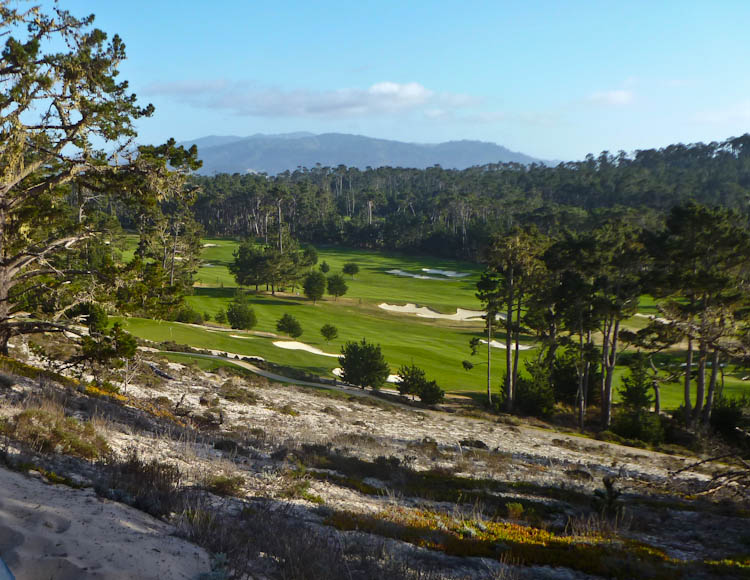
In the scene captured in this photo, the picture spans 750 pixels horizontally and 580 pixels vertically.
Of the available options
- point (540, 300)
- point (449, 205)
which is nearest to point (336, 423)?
point (540, 300)

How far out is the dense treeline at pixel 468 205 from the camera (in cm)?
12712

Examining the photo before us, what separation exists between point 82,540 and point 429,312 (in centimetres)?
6417

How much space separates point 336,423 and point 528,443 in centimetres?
843

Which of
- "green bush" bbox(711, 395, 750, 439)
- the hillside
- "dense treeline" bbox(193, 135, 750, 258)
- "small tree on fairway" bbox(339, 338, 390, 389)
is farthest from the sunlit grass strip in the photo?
"dense treeline" bbox(193, 135, 750, 258)

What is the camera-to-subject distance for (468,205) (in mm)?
151625

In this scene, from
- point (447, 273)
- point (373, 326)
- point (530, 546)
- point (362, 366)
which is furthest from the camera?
point (447, 273)

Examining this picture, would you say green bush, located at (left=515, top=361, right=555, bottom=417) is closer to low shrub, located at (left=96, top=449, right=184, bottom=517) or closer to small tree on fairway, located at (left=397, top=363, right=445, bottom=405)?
small tree on fairway, located at (left=397, top=363, right=445, bottom=405)

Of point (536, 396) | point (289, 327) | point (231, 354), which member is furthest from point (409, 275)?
point (536, 396)

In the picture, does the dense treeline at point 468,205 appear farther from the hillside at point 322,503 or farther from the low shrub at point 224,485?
the low shrub at point 224,485

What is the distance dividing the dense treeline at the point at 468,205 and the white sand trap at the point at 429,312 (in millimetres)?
48907

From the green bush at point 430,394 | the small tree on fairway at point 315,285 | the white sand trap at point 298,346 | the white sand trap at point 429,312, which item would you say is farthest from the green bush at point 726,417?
the small tree on fairway at point 315,285

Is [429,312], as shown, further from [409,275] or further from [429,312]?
[409,275]

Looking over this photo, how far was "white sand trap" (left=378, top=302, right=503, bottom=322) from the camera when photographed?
65938 millimetres

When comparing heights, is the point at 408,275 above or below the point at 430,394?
above
